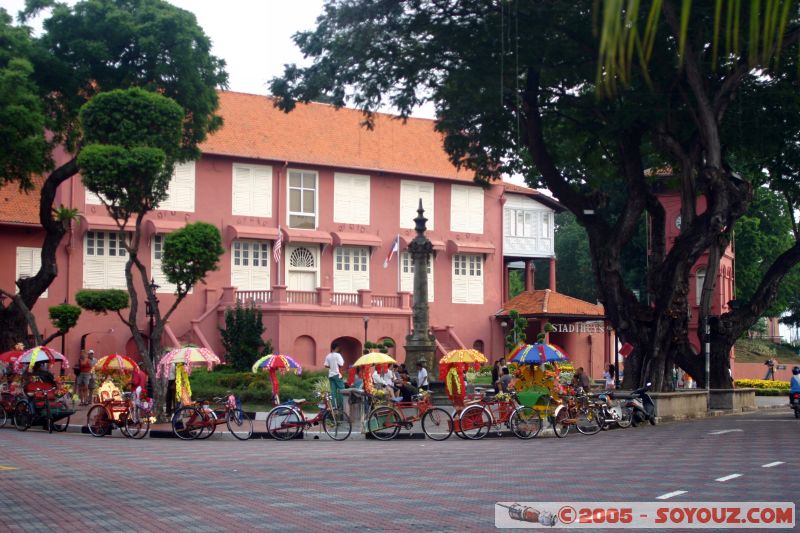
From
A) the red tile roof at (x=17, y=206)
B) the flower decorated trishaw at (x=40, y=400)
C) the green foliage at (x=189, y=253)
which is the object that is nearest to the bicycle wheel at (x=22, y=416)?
the flower decorated trishaw at (x=40, y=400)

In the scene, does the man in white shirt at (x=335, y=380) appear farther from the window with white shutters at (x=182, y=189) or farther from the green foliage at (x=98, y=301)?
the window with white shutters at (x=182, y=189)

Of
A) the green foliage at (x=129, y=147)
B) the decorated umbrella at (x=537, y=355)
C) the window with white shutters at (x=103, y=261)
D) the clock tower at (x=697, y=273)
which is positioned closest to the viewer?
the decorated umbrella at (x=537, y=355)

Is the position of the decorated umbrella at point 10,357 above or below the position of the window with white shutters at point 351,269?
below

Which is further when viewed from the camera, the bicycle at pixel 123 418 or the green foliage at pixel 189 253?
the green foliage at pixel 189 253

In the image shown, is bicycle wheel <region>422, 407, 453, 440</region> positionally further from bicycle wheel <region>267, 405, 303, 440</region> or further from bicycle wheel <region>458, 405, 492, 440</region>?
bicycle wheel <region>267, 405, 303, 440</region>

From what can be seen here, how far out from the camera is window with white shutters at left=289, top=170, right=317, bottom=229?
4984cm

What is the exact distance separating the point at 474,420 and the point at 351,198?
30639 millimetres

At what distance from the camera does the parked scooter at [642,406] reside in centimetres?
2522

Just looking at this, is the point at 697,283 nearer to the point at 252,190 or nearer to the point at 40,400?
the point at 252,190

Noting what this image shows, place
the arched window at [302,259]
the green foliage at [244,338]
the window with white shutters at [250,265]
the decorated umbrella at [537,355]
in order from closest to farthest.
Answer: the decorated umbrella at [537,355] < the green foliage at [244,338] < the window with white shutters at [250,265] < the arched window at [302,259]

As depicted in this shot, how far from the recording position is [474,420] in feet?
71.9

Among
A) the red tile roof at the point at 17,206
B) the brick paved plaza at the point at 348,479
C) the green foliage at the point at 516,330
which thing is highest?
the red tile roof at the point at 17,206

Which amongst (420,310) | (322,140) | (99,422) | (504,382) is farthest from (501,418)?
(322,140)

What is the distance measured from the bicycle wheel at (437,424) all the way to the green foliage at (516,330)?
3090 cm
